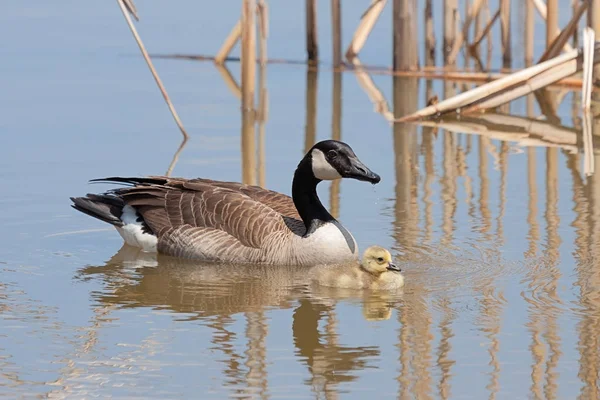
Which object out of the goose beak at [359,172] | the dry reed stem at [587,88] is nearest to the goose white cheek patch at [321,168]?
the goose beak at [359,172]

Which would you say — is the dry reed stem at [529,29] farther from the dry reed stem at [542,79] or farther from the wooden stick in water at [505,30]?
the dry reed stem at [542,79]

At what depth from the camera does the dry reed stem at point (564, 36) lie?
Answer: 1528 cm

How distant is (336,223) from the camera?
891 centimetres

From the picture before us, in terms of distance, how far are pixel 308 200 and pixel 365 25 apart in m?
9.91

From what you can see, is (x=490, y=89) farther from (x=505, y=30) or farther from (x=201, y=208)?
(x=201, y=208)

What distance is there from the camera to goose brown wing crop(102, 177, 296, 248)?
352 inches

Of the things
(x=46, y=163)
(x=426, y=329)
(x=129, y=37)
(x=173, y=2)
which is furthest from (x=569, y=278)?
(x=173, y=2)

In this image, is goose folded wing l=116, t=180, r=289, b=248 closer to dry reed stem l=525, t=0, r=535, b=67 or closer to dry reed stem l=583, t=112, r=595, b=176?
dry reed stem l=583, t=112, r=595, b=176

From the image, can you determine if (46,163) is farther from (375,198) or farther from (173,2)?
(173,2)

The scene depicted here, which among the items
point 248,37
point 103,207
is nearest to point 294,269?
point 103,207

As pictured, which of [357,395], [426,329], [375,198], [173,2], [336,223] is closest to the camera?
[357,395]

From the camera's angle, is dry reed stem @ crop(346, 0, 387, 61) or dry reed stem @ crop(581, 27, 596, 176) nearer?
dry reed stem @ crop(581, 27, 596, 176)

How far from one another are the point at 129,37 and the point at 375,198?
11320mm

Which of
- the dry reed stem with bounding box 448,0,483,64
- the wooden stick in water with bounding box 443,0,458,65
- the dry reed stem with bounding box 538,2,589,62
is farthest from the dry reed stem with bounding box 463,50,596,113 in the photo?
the wooden stick in water with bounding box 443,0,458,65
